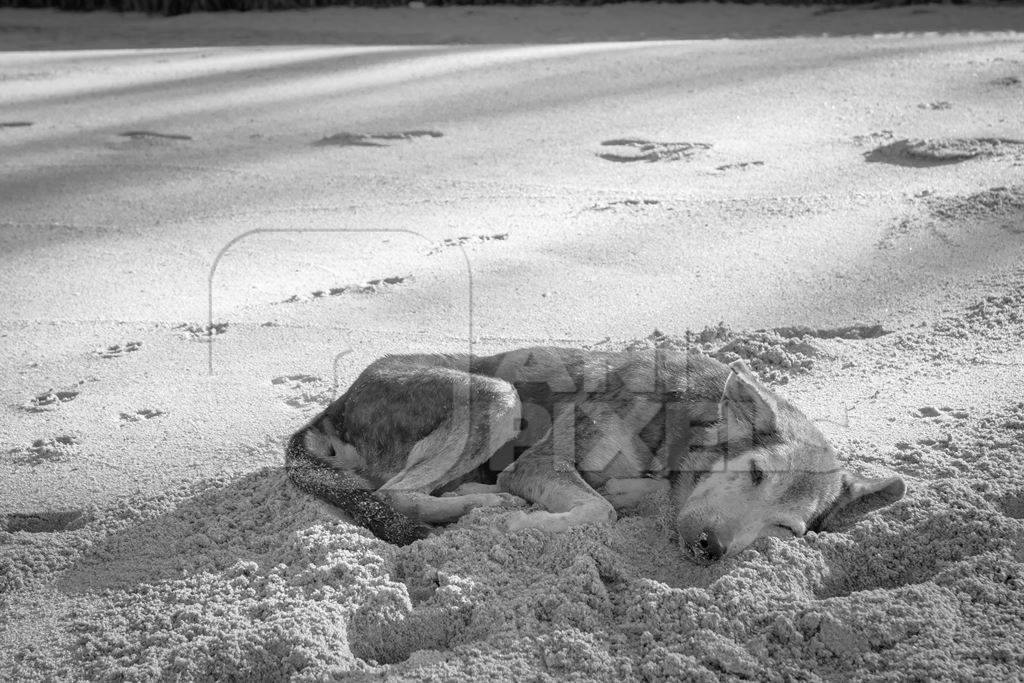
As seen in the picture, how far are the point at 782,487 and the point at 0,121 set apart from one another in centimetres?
744

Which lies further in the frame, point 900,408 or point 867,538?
point 900,408

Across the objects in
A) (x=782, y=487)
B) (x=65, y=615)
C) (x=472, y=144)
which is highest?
(x=472, y=144)

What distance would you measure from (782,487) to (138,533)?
223 cm

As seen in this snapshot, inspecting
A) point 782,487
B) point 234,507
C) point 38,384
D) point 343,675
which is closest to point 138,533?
point 234,507

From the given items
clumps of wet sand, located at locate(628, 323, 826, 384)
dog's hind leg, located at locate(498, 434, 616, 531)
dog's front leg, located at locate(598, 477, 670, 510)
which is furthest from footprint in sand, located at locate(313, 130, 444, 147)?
dog's front leg, located at locate(598, 477, 670, 510)

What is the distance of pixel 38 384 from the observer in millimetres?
5031

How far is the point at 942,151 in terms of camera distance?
24.1ft

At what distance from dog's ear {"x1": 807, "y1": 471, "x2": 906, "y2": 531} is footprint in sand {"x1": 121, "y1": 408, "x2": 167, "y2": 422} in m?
2.72

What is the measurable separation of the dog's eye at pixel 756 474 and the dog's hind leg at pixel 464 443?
2.84 ft

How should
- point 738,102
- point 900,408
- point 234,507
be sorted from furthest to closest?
point 738,102, point 900,408, point 234,507

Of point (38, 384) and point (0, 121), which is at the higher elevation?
point (0, 121)

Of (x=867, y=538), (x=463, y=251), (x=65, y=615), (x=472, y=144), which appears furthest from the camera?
(x=472, y=144)

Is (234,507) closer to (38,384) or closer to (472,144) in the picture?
(38,384)

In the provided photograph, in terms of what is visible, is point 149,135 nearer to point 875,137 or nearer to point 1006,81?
point 875,137
